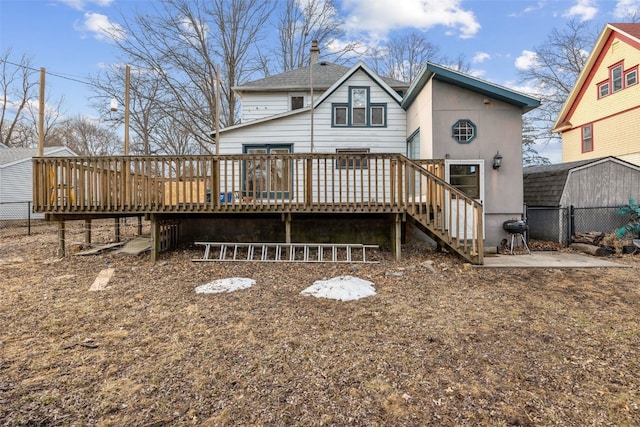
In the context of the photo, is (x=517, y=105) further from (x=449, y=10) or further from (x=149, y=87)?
(x=149, y=87)

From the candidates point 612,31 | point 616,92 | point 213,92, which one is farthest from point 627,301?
point 213,92

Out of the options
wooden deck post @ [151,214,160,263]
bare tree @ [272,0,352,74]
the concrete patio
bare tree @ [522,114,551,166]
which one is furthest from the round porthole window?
bare tree @ [522,114,551,166]

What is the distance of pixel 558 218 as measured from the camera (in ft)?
29.7

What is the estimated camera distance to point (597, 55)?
46.1 feet

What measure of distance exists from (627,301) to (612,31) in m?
14.5

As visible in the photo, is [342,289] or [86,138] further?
[86,138]

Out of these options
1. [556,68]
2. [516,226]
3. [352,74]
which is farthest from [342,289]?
[556,68]

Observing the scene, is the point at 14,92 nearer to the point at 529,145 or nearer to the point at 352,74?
the point at 352,74

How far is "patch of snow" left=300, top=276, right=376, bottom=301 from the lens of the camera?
4.85 m

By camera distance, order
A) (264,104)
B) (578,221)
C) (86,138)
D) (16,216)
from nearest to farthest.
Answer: (578,221) → (264,104) → (16,216) → (86,138)

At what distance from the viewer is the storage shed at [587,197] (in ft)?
29.8

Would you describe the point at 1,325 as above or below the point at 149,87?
below

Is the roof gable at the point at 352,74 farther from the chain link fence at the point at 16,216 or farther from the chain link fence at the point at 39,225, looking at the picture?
the chain link fence at the point at 16,216

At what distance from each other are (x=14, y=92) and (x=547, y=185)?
33.1 metres
